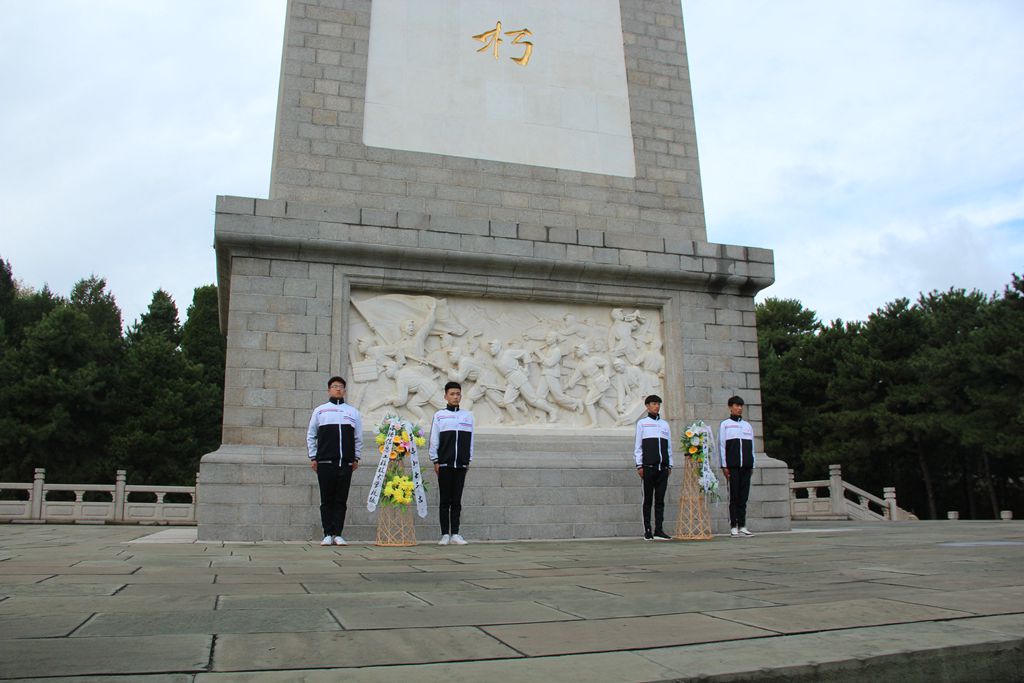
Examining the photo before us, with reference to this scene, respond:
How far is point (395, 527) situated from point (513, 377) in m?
2.17

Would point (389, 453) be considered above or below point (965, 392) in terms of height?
below

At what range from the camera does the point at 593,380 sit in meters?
9.19

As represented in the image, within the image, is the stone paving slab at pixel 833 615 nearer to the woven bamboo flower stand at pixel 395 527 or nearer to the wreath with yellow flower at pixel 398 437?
the wreath with yellow flower at pixel 398 437

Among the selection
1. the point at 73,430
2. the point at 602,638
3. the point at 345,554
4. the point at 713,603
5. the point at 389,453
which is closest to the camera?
the point at 602,638

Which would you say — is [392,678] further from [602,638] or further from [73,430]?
[73,430]

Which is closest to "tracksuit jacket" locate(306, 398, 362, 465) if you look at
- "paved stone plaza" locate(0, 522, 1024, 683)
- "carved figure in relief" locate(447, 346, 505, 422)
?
"carved figure in relief" locate(447, 346, 505, 422)

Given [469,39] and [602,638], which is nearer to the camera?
[602,638]

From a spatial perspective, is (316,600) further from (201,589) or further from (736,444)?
(736,444)

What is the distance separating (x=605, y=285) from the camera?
9.40 meters

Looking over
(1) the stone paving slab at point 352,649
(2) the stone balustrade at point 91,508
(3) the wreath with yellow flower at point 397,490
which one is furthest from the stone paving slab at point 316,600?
(2) the stone balustrade at point 91,508

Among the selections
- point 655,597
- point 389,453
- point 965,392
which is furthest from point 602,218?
point 965,392

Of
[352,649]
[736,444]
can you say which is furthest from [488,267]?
[352,649]

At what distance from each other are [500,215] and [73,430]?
Answer: 22.6 metres

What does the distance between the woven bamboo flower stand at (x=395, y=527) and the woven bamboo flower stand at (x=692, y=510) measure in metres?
2.66
